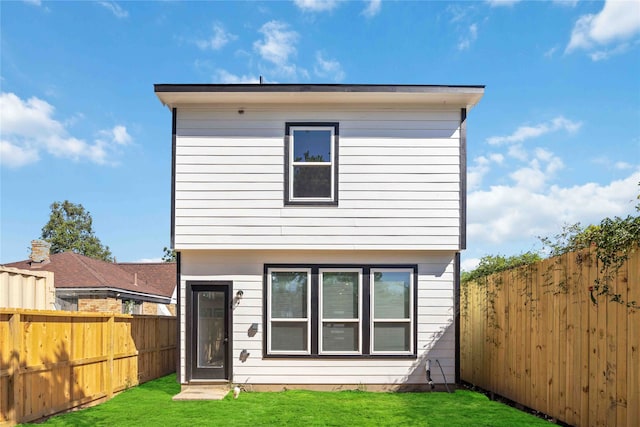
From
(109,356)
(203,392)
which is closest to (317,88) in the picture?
(203,392)

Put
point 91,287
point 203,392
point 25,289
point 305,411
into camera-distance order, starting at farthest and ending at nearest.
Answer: point 91,287 < point 203,392 < point 25,289 < point 305,411

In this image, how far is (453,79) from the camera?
33.6 ft

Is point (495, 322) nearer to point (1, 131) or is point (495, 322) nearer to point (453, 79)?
point (453, 79)

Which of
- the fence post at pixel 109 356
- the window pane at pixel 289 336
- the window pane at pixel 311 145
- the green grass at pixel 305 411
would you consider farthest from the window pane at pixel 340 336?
the fence post at pixel 109 356

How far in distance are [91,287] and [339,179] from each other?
1060 cm

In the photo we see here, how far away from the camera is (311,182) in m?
9.96

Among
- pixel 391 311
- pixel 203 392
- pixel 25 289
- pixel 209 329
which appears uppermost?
pixel 25 289

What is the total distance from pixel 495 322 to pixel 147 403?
629 centimetres

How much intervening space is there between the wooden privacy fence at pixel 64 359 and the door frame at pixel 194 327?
1234 mm

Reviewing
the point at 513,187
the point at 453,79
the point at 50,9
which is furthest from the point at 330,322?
the point at 50,9

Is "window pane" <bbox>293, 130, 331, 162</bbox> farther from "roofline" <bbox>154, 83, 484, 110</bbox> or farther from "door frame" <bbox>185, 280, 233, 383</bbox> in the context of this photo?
"door frame" <bbox>185, 280, 233, 383</bbox>

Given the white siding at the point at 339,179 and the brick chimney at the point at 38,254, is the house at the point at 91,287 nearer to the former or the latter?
the brick chimney at the point at 38,254

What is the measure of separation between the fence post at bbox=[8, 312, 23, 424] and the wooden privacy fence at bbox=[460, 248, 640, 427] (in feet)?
23.0

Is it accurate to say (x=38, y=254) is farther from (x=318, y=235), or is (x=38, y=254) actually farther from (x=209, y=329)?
(x=318, y=235)
